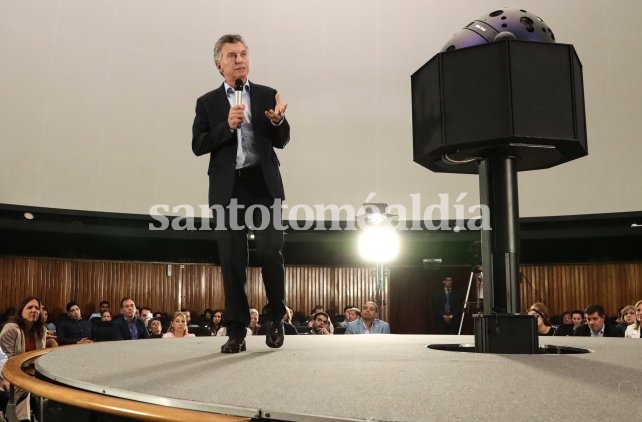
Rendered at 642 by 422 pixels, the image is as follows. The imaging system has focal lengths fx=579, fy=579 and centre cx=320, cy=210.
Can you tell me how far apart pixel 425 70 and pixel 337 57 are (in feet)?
22.2

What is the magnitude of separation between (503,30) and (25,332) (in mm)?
4328

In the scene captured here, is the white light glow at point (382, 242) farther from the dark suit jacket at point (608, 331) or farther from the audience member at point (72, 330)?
the audience member at point (72, 330)

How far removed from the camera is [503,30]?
2342mm

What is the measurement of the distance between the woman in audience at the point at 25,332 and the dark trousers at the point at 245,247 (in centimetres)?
302

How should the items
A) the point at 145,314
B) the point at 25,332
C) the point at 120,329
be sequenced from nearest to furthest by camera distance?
1. the point at 25,332
2. the point at 120,329
3. the point at 145,314

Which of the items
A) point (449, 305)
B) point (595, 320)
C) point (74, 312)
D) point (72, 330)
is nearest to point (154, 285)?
point (74, 312)

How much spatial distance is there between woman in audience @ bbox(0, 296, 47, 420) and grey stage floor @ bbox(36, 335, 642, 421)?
9.27ft

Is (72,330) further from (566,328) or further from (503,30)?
(503,30)

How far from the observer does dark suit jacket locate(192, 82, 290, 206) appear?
7.52 feet

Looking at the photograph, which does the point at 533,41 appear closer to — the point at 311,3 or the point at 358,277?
the point at 311,3

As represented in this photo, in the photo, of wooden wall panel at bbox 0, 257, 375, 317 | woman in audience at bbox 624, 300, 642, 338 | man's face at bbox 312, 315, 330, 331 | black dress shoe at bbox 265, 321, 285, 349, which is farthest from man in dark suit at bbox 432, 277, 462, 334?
black dress shoe at bbox 265, 321, 285, 349

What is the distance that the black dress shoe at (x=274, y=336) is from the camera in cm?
243

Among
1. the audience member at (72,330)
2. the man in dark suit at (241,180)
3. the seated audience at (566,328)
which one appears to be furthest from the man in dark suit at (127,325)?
the seated audience at (566,328)

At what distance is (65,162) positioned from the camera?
8344 mm
